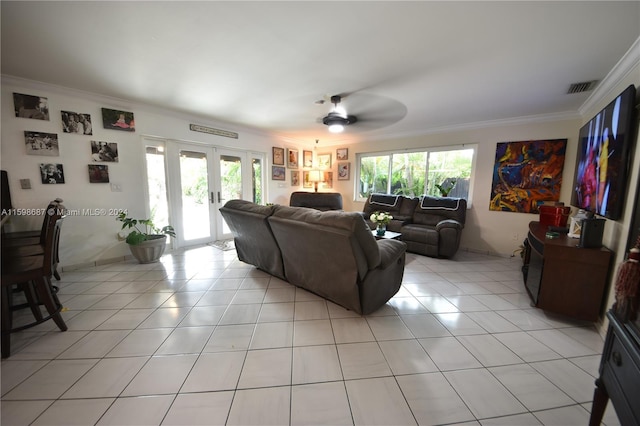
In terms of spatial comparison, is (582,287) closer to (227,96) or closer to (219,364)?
(219,364)

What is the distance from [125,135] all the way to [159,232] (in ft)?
5.11

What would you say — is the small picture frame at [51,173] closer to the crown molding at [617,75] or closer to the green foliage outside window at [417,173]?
the green foliage outside window at [417,173]

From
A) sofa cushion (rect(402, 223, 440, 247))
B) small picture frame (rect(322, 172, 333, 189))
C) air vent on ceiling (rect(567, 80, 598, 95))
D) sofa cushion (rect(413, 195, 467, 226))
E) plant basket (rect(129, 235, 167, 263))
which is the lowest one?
plant basket (rect(129, 235, 167, 263))

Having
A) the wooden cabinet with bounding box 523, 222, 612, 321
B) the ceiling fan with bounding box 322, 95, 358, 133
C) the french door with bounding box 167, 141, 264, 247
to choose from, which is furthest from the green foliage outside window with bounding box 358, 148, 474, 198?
the french door with bounding box 167, 141, 264, 247

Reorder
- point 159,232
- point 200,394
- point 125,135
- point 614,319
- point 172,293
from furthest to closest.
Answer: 1. point 159,232
2. point 125,135
3. point 172,293
4. point 200,394
5. point 614,319

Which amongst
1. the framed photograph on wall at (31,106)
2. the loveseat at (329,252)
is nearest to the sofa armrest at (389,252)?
the loveseat at (329,252)

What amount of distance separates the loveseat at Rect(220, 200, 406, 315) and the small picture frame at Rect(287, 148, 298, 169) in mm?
3308

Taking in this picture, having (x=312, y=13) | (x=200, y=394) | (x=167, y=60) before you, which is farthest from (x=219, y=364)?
(x=167, y=60)

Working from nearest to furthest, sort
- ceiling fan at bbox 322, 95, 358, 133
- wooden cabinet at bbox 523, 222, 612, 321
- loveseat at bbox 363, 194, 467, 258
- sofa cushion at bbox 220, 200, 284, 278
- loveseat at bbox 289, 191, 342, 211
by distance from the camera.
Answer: wooden cabinet at bbox 523, 222, 612, 321
sofa cushion at bbox 220, 200, 284, 278
ceiling fan at bbox 322, 95, 358, 133
loveseat at bbox 363, 194, 467, 258
loveseat at bbox 289, 191, 342, 211

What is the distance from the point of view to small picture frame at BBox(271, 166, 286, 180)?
5.39 m

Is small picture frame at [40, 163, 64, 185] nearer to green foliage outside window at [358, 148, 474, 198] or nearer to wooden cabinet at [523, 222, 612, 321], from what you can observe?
green foliage outside window at [358, 148, 474, 198]

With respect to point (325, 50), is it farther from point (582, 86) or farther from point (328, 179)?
point (328, 179)

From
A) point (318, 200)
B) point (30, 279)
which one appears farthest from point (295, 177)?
point (30, 279)

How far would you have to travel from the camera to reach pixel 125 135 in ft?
10.9
